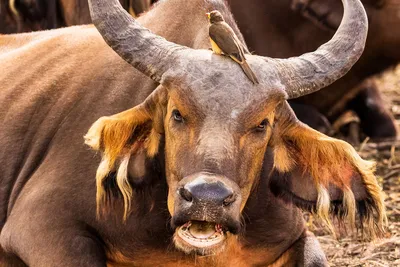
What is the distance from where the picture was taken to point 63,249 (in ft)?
19.6

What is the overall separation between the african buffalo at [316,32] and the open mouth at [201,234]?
480cm

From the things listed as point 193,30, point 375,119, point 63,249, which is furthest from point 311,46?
point 63,249

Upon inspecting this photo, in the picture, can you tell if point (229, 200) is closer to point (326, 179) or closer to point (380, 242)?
point (326, 179)

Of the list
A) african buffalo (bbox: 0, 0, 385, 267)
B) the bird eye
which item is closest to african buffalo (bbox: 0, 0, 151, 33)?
african buffalo (bbox: 0, 0, 385, 267)

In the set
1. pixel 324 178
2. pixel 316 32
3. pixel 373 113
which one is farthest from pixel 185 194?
pixel 373 113

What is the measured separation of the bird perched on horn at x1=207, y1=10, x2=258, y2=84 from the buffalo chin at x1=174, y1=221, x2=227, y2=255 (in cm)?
67

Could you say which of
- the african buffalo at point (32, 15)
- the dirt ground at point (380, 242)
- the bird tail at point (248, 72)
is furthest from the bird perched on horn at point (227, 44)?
the african buffalo at point (32, 15)

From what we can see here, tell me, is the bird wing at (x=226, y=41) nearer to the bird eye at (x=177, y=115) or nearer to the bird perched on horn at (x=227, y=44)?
the bird perched on horn at (x=227, y=44)

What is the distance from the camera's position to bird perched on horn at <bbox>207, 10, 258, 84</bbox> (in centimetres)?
544

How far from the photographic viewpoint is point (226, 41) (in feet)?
18.1

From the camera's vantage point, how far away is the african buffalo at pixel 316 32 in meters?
9.98

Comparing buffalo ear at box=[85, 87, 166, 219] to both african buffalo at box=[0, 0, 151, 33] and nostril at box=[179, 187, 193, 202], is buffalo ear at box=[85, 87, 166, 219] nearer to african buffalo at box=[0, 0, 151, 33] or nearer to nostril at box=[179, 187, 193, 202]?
nostril at box=[179, 187, 193, 202]

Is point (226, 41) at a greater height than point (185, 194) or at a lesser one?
greater

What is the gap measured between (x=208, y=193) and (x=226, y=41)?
0.79m
